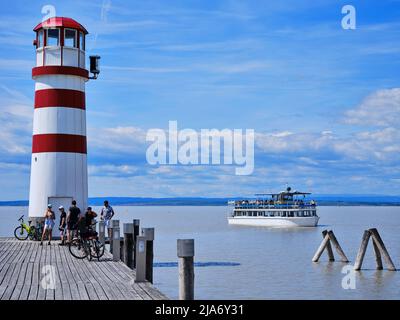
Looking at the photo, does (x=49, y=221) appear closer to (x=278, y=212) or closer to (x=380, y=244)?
(x=380, y=244)

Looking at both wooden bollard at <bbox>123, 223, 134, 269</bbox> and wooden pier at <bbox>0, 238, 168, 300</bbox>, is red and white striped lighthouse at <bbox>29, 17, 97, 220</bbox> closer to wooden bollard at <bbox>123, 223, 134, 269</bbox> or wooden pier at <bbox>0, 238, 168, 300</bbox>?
wooden pier at <bbox>0, 238, 168, 300</bbox>

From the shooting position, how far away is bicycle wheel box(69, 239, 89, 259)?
21331 millimetres

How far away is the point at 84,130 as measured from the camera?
92.7 feet

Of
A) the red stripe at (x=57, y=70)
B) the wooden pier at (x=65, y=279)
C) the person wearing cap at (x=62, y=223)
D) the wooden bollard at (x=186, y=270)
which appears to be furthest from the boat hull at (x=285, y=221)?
the wooden bollard at (x=186, y=270)

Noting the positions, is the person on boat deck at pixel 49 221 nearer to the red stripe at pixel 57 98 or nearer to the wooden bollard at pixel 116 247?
the red stripe at pixel 57 98

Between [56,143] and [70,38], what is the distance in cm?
463

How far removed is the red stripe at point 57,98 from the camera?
27562 millimetres

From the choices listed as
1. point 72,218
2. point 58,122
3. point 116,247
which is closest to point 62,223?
point 72,218

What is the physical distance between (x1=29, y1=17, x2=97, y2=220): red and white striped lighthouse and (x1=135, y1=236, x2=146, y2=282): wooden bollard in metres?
11.3

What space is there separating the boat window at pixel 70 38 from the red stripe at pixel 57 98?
2.06 metres

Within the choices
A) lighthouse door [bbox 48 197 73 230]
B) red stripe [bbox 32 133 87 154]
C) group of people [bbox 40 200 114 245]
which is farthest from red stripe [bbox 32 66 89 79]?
group of people [bbox 40 200 114 245]
